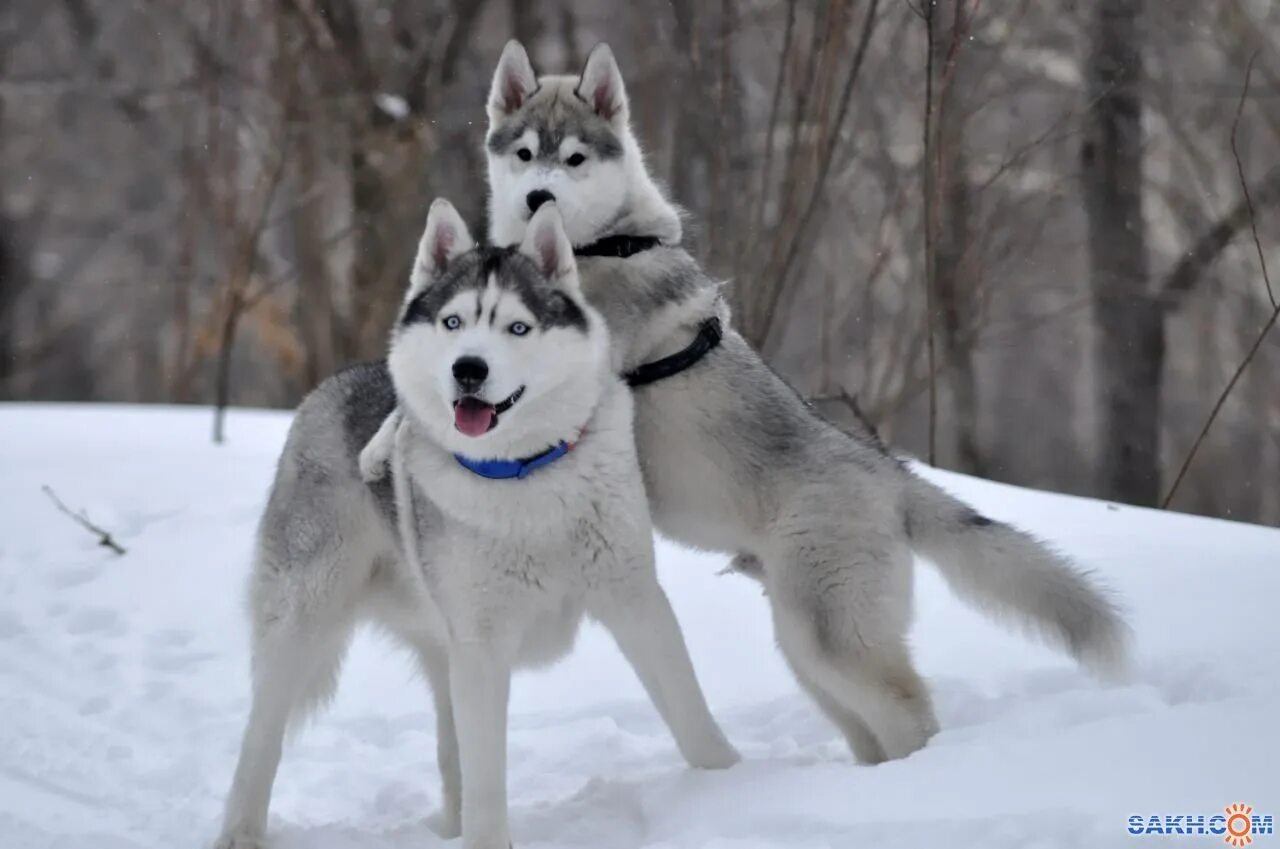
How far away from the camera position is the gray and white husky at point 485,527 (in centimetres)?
363

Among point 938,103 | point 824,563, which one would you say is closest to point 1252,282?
point 938,103

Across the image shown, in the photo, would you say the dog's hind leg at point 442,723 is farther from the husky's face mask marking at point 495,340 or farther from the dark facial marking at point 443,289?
the dark facial marking at point 443,289

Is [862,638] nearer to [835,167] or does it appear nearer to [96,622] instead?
[96,622]

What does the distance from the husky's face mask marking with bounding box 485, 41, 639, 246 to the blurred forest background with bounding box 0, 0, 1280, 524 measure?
2.34 metres

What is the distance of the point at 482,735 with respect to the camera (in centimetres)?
362

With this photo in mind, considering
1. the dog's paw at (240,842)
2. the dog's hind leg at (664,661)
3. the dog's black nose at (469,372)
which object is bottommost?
the dog's paw at (240,842)

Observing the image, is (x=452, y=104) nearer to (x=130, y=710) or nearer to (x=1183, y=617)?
(x=130, y=710)

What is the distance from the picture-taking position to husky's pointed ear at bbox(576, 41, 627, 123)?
4.62 metres

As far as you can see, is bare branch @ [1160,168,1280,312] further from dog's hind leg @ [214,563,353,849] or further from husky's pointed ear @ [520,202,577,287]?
dog's hind leg @ [214,563,353,849]

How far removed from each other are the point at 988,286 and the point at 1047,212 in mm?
777

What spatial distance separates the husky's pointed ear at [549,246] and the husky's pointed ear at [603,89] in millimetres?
889

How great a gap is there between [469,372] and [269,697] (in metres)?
1.34

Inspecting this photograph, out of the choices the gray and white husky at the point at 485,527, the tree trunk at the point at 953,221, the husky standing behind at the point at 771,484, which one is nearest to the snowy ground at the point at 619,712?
the husky standing behind at the point at 771,484

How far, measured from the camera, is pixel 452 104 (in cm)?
1276
